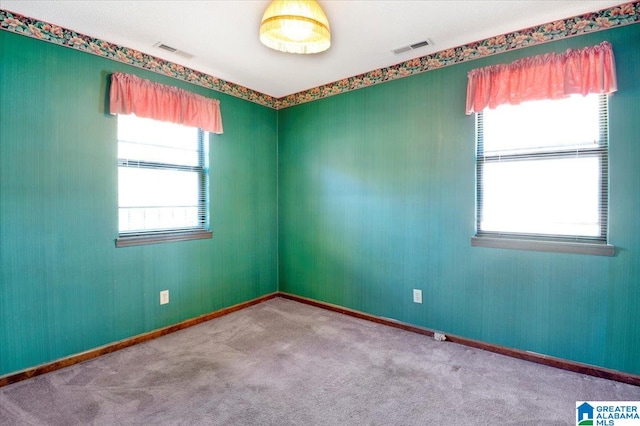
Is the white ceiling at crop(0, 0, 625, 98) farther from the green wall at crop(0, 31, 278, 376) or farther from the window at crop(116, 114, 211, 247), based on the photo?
the window at crop(116, 114, 211, 247)

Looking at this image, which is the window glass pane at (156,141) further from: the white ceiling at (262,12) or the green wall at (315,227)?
the white ceiling at (262,12)

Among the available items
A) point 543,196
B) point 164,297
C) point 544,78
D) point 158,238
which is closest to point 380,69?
point 544,78

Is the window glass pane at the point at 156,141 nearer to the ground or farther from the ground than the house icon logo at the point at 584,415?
farther from the ground

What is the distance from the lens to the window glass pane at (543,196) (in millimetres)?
2465

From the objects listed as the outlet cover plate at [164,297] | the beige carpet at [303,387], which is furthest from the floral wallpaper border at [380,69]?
the beige carpet at [303,387]

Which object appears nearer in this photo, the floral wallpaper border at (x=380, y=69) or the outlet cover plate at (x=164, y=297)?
the floral wallpaper border at (x=380, y=69)

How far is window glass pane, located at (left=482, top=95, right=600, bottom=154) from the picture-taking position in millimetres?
2451

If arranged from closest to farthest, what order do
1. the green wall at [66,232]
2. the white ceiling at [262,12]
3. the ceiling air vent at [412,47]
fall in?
1. the white ceiling at [262,12]
2. the green wall at [66,232]
3. the ceiling air vent at [412,47]

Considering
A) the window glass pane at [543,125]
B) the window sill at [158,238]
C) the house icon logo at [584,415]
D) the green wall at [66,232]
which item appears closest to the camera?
the house icon logo at [584,415]

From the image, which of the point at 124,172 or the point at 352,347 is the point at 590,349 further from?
the point at 124,172

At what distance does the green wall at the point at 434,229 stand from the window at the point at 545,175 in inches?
3.5

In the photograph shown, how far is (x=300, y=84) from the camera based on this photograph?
379 centimetres

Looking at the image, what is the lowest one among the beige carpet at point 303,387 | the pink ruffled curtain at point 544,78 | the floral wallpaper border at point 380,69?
the beige carpet at point 303,387

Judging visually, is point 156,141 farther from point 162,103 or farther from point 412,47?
point 412,47
